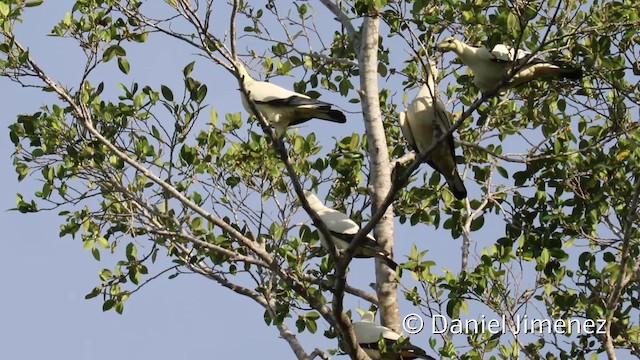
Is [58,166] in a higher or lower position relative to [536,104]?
lower

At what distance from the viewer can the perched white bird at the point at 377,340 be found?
733 cm

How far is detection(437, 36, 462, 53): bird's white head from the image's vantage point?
785 centimetres

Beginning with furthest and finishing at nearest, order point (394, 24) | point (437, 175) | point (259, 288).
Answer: point (437, 175) → point (259, 288) → point (394, 24)

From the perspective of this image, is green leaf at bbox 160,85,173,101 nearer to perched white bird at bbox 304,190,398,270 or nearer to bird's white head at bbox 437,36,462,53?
perched white bird at bbox 304,190,398,270

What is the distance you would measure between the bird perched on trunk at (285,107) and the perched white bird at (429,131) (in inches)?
22.0

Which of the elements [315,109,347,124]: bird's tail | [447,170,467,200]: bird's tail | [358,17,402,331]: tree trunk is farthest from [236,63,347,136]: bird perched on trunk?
[447,170,467,200]: bird's tail

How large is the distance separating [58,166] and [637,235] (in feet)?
15.3

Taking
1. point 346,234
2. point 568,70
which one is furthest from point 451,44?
point 346,234

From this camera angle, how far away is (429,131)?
780 centimetres

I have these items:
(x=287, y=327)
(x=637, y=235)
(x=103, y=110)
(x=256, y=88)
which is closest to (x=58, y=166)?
(x=103, y=110)

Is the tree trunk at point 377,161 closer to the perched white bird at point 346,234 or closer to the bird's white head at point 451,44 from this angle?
the perched white bird at point 346,234

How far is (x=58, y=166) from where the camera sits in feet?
24.9

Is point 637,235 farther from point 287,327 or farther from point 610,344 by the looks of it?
point 287,327

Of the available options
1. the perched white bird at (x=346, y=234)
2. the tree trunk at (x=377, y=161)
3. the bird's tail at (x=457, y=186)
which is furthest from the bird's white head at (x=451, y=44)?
the perched white bird at (x=346, y=234)
